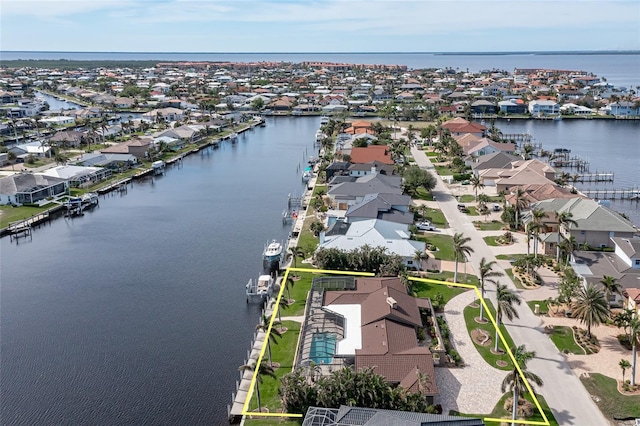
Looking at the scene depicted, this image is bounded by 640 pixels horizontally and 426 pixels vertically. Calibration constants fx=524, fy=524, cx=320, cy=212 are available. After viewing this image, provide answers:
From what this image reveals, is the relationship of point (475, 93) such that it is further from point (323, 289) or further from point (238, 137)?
point (323, 289)

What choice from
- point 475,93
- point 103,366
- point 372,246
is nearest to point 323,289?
point 372,246

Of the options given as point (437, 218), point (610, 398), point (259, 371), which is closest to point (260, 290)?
point (259, 371)

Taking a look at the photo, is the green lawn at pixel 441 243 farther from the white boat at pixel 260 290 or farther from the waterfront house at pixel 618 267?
the white boat at pixel 260 290

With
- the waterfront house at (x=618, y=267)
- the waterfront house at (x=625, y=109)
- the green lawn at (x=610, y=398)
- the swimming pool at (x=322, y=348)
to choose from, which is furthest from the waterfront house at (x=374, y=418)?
the waterfront house at (x=625, y=109)

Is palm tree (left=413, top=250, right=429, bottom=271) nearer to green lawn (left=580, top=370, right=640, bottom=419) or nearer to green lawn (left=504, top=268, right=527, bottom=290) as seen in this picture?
green lawn (left=504, top=268, right=527, bottom=290)

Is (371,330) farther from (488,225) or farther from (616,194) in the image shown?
(616,194)

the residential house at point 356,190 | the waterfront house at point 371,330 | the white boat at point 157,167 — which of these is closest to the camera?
the waterfront house at point 371,330
